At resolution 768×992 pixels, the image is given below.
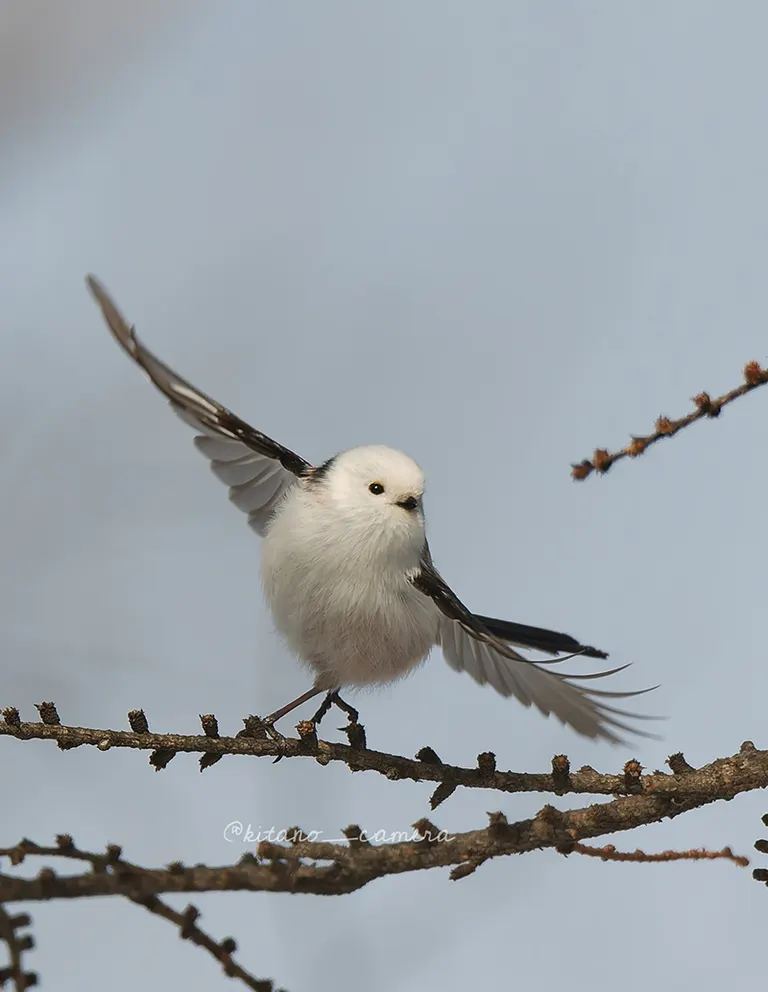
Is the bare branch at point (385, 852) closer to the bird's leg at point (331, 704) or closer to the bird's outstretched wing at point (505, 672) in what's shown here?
the bird's outstretched wing at point (505, 672)

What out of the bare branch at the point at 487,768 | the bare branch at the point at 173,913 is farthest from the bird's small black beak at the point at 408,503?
the bare branch at the point at 173,913

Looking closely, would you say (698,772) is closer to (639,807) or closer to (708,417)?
(639,807)

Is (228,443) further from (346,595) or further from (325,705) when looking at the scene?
(325,705)

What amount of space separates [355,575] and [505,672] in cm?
62

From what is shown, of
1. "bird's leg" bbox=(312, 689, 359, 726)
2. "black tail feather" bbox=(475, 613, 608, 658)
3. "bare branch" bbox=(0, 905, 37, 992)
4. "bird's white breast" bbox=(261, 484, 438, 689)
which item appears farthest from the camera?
"black tail feather" bbox=(475, 613, 608, 658)

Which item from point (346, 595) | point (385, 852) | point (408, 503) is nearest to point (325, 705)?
point (346, 595)

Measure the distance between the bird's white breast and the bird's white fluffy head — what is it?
2 cm

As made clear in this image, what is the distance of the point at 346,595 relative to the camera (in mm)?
2842

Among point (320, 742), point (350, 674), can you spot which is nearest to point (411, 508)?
point (350, 674)

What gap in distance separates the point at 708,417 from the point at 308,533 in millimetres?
1409

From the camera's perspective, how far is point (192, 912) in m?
1.29

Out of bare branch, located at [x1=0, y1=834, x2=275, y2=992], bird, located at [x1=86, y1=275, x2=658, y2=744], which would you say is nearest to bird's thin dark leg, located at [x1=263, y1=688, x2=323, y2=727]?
bird, located at [x1=86, y1=275, x2=658, y2=744]

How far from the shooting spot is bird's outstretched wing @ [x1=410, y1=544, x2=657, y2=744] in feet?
9.57

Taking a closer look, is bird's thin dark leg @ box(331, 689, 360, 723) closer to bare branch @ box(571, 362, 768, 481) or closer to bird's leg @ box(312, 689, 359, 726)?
bird's leg @ box(312, 689, 359, 726)
